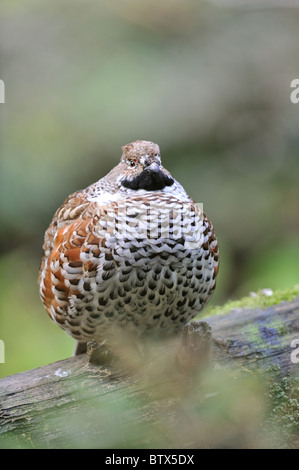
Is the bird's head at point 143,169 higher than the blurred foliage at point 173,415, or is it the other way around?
the bird's head at point 143,169

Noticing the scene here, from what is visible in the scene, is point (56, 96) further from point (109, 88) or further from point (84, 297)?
point (84, 297)

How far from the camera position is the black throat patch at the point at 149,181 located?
104 inches

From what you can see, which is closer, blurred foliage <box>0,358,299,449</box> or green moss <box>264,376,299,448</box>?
blurred foliage <box>0,358,299,449</box>

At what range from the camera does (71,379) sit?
8.79 ft

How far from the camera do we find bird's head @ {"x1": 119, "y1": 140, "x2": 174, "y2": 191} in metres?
2.61

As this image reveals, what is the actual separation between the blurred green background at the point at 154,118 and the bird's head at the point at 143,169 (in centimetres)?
232

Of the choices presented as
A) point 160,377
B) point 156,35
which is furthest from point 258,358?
point 156,35

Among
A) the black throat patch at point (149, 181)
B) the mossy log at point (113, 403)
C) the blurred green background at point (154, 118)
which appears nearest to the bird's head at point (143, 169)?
the black throat patch at point (149, 181)

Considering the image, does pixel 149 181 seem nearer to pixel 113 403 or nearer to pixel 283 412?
pixel 113 403

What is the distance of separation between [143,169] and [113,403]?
105 cm

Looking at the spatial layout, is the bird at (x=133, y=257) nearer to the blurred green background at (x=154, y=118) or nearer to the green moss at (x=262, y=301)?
the green moss at (x=262, y=301)

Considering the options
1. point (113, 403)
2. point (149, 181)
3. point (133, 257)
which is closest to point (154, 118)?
point (149, 181)

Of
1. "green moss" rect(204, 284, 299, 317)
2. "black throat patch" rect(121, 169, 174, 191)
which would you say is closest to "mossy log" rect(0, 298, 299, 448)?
"green moss" rect(204, 284, 299, 317)

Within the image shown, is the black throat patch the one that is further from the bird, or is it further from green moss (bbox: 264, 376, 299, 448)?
green moss (bbox: 264, 376, 299, 448)
